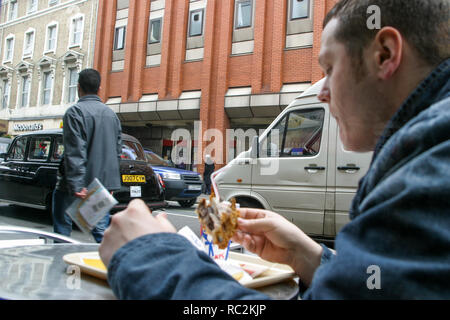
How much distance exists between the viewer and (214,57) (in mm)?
15414

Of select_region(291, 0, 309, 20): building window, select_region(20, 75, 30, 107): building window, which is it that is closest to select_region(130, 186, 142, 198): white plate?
select_region(291, 0, 309, 20): building window

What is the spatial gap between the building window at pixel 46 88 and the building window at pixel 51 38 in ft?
5.18

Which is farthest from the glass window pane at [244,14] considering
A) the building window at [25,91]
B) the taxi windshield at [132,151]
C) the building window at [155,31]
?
the building window at [25,91]

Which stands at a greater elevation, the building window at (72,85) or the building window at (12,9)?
the building window at (12,9)

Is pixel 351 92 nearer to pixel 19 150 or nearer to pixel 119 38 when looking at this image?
pixel 19 150

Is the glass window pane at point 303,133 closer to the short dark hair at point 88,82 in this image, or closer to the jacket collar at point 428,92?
the short dark hair at point 88,82

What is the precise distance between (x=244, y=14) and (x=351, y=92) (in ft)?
50.4

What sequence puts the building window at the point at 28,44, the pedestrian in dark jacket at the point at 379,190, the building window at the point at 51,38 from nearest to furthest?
1. the pedestrian in dark jacket at the point at 379,190
2. the building window at the point at 51,38
3. the building window at the point at 28,44

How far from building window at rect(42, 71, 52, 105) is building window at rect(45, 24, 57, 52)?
5.18 ft

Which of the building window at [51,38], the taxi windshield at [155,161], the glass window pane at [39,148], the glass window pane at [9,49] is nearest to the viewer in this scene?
the glass window pane at [39,148]

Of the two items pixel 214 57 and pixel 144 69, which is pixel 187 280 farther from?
pixel 144 69

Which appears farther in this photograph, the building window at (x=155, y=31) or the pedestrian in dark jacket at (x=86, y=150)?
the building window at (x=155, y=31)

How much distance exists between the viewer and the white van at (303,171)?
4.06 meters

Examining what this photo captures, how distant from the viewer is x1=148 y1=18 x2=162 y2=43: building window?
16.2 meters
